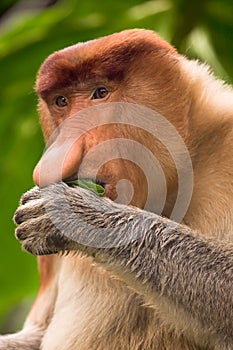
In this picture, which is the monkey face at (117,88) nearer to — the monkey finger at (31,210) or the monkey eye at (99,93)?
the monkey eye at (99,93)

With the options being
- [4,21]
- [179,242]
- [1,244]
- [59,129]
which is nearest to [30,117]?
[1,244]

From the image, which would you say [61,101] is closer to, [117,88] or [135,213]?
[117,88]

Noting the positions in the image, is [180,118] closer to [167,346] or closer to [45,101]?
[45,101]

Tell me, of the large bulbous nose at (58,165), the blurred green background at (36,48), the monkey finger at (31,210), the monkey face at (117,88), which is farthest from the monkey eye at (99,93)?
the blurred green background at (36,48)

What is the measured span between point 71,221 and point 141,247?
0.74ft

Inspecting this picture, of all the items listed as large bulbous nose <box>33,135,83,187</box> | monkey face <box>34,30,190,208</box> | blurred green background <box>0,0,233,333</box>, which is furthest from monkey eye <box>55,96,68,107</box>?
blurred green background <box>0,0,233,333</box>

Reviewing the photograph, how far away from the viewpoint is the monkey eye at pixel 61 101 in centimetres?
301

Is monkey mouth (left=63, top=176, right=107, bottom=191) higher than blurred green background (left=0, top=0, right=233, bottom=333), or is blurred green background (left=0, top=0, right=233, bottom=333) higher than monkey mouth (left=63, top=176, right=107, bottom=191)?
blurred green background (left=0, top=0, right=233, bottom=333)

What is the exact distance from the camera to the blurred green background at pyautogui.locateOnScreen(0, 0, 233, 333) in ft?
14.1

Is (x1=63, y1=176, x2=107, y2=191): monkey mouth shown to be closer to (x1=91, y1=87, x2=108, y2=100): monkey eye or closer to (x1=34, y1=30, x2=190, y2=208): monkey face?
(x1=34, y1=30, x2=190, y2=208): monkey face

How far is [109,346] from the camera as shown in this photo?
9.71 ft

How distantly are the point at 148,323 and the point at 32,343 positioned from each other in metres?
0.82

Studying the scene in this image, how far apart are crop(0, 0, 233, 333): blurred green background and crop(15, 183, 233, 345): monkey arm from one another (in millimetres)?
1587

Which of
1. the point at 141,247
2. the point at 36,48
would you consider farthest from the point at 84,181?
the point at 36,48
